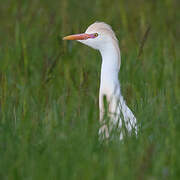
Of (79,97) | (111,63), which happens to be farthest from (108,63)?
(79,97)

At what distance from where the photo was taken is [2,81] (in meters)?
4.18

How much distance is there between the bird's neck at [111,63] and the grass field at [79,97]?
0.16 metres

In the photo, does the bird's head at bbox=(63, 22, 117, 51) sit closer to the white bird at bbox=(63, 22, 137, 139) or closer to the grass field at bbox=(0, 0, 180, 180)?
the white bird at bbox=(63, 22, 137, 139)

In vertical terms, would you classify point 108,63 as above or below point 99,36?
below

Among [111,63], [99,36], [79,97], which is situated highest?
[99,36]

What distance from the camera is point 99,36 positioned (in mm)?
4262

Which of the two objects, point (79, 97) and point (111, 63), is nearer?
point (79, 97)

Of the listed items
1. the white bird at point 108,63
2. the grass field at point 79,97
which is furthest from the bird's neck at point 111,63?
the grass field at point 79,97

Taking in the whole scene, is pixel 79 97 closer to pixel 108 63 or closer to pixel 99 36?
pixel 108 63

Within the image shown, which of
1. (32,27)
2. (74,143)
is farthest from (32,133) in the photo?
(32,27)

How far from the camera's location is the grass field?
2881 millimetres

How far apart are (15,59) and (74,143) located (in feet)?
9.35

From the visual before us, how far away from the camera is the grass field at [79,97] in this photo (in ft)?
9.45

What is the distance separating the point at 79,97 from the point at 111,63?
46 cm
